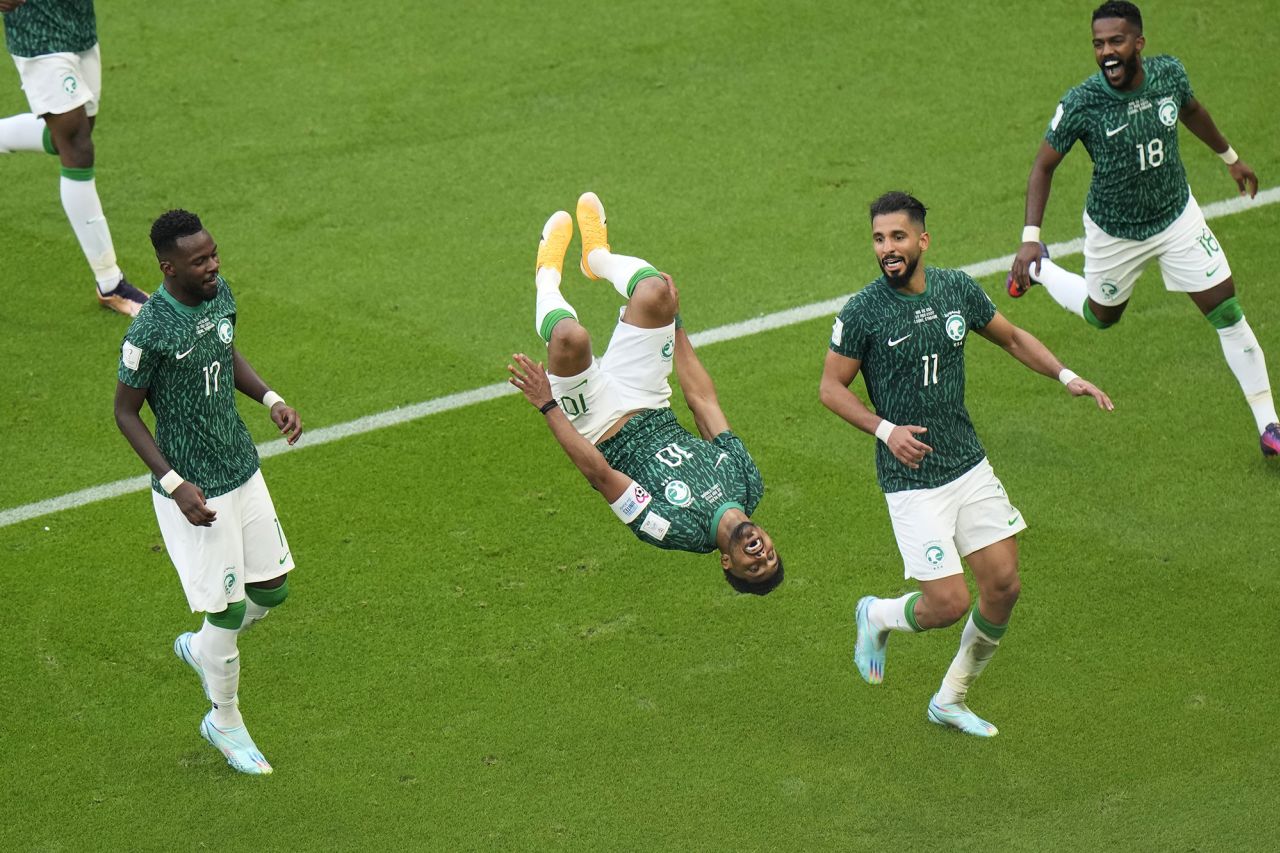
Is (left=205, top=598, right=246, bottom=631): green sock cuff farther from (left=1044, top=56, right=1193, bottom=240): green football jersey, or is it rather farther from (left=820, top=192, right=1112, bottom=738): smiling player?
(left=1044, top=56, right=1193, bottom=240): green football jersey

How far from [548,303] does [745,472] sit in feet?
4.03

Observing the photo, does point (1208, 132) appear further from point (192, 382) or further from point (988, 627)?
point (192, 382)

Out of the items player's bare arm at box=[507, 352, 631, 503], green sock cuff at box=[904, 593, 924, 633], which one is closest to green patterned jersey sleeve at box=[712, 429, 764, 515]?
player's bare arm at box=[507, 352, 631, 503]

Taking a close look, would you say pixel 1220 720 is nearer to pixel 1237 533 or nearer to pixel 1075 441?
pixel 1237 533

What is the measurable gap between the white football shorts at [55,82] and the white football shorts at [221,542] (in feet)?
14.5

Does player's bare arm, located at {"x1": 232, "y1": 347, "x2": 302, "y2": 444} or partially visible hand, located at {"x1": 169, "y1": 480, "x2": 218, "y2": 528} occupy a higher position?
player's bare arm, located at {"x1": 232, "y1": 347, "x2": 302, "y2": 444}

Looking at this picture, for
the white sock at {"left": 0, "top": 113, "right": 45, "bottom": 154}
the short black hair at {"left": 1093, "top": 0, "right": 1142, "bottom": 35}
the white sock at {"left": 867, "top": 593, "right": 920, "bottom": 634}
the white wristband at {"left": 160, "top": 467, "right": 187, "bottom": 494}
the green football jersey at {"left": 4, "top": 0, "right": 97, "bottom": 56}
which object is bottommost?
the white sock at {"left": 867, "top": 593, "right": 920, "bottom": 634}

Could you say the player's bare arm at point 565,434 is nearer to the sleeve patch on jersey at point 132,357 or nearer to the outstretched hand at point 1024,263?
the sleeve patch on jersey at point 132,357

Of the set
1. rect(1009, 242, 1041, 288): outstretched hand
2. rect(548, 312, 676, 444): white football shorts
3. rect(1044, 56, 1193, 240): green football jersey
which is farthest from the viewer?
rect(1044, 56, 1193, 240): green football jersey

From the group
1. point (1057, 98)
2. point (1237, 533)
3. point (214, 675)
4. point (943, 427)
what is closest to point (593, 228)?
point (943, 427)

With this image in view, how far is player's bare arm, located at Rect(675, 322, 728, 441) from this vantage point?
25.8 ft

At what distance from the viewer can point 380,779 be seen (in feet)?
A: 24.0

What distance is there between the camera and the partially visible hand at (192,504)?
257 inches

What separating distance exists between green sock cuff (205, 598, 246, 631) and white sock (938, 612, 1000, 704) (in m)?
3.14
